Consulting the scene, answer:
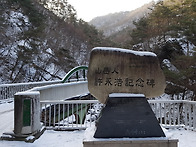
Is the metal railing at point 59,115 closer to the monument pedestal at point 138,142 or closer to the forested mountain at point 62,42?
the monument pedestal at point 138,142

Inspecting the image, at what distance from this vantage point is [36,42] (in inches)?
896

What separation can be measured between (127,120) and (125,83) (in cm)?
80

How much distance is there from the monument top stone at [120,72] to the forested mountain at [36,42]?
1709 centimetres

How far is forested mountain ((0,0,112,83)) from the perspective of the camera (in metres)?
20.8

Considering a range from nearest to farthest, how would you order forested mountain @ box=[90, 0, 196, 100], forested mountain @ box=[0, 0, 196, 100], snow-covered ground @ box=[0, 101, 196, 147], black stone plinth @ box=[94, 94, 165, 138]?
black stone plinth @ box=[94, 94, 165, 138] → snow-covered ground @ box=[0, 101, 196, 147] → forested mountain @ box=[90, 0, 196, 100] → forested mountain @ box=[0, 0, 196, 100]

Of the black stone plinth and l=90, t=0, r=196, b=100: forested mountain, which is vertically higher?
l=90, t=0, r=196, b=100: forested mountain

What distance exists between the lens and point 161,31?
1029 inches

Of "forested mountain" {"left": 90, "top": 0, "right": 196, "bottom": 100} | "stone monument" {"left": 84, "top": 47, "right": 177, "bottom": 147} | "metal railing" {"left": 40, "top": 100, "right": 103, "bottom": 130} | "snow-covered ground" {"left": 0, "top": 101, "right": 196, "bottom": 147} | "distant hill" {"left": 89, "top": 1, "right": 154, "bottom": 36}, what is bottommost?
"snow-covered ground" {"left": 0, "top": 101, "right": 196, "bottom": 147}

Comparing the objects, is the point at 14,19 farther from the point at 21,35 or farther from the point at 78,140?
the point at 78,140

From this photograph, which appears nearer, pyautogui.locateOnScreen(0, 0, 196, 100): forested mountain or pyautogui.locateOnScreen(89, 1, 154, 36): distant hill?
pyautogui.locateOnScreen(0, 0, 196, 100): forested mountain

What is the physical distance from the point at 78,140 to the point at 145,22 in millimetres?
26834

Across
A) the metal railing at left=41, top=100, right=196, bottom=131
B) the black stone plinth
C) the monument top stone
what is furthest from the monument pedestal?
the metal railing at left=41, top=100, right=196, bottom=131

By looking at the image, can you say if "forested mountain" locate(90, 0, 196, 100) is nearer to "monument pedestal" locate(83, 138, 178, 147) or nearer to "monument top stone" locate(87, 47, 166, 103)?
"monument top stone" locate(87, 47, 166, 103)

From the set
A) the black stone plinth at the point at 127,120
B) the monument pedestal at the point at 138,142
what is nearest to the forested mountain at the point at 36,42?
the black stone plinth at the point at 127,120
